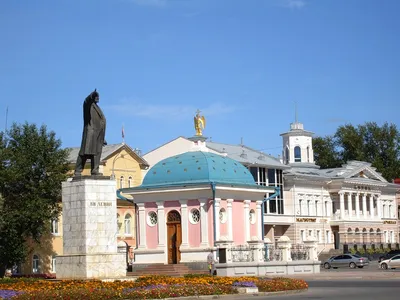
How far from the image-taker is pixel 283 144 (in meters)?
102

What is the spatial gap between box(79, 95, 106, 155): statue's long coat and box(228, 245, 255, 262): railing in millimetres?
17795

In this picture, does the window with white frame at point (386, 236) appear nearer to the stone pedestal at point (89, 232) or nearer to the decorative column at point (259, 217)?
the decorative column at point (259, 217)

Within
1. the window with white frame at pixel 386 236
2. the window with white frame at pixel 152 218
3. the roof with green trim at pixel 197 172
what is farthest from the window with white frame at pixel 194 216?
the window with white frame at pixel 386 236

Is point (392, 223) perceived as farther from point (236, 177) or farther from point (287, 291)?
point (287, 291)

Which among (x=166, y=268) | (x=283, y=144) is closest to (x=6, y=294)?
(x=166, y=268)

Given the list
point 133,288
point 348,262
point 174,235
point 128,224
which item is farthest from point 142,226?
point 133,288

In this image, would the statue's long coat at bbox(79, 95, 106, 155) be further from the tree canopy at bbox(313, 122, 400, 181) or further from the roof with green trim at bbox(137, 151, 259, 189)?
the tree canopy at bbox(313, 122, 400, 181)

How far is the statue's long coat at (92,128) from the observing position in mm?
31945

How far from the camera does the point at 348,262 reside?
224 ft

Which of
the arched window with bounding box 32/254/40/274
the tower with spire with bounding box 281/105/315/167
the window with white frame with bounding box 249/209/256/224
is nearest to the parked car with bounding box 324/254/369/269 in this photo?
the window with white frame with bounding box 249/209/256/224

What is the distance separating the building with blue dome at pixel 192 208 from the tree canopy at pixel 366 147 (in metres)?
61.0

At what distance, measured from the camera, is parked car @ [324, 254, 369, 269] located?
2667 inches

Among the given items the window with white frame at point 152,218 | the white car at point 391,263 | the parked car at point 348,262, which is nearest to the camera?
the window with white frame at point 152,218

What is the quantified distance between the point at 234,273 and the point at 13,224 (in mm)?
17310
